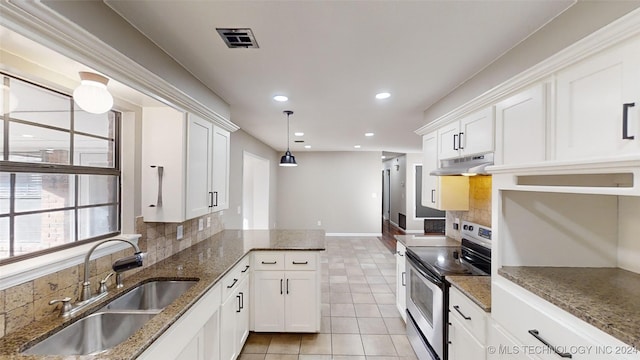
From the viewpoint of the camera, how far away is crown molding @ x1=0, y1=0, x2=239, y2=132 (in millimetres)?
1013

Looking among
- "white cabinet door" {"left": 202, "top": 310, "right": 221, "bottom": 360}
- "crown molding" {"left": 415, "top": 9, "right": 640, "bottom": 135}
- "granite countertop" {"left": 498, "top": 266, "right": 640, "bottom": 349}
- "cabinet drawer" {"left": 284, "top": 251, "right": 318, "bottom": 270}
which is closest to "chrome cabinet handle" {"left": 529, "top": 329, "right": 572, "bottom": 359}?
"granite countertop" {"left": 498, "top": 266, "right": 640, "bottom": 349}

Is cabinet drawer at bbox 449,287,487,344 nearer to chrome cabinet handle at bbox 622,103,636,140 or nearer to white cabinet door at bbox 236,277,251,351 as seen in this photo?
chrome cabinet handle at bbox 622,103,636,140

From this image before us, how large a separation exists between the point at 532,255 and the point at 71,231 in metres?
2.68

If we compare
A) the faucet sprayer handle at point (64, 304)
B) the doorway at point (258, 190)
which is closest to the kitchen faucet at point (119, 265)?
the faucet sprayer handle at point (64, 304)

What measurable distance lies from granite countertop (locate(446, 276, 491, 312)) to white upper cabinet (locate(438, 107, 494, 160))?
94 cm

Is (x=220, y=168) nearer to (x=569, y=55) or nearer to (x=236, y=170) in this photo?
(x=236, y=170)

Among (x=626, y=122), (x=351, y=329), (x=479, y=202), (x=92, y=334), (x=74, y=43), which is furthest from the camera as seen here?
(x=351, y=329)

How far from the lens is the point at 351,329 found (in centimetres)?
314

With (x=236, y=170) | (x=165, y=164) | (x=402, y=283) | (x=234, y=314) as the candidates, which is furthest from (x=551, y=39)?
(x=236, y=170)

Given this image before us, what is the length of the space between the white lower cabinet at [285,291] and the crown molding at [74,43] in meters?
1.79

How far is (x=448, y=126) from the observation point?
2820 millimetres

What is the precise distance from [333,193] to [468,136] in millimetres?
5978

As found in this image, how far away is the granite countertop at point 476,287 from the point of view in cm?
164

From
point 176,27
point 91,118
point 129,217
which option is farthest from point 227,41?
point 129,217
